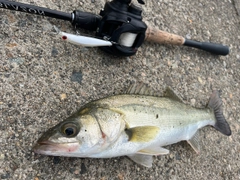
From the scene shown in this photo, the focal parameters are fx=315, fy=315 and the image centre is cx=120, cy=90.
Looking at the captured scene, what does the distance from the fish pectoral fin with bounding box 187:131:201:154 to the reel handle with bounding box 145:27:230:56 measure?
2.81ft

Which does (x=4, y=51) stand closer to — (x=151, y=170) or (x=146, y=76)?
(x=146, y=76)

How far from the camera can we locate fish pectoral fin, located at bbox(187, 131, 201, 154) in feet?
8.73

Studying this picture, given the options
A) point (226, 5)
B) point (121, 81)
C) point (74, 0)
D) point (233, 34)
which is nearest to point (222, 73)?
point (233, 34)

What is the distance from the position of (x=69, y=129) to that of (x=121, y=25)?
0.88 metres

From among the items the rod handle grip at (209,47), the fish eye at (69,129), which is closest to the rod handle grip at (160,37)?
the rod handle grip at (209,47)

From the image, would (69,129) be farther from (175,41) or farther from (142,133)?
(175,41)

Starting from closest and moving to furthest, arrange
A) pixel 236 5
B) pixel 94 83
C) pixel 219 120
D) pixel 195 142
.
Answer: pixel 94 83
pixel 195 142
pixel 219 120
pixel 236 5

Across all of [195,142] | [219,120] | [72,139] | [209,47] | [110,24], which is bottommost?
[195,142]

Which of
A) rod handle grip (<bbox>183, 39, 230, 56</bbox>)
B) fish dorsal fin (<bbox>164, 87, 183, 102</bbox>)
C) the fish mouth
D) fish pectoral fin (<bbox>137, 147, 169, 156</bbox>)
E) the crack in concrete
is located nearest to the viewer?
the fish mouth

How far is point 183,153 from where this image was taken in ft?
8.77

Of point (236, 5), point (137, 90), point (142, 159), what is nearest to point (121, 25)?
point (137, 90)

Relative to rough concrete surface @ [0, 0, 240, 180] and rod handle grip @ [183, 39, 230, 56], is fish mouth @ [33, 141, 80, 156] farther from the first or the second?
rod handle grip @ [183, 39, 230, 56]

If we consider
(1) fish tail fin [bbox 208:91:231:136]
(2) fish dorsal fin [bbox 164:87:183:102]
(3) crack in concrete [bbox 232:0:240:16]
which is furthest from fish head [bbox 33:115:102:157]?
(3) crack in concrete [bbox 232:0:240:16]

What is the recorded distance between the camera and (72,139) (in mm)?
1823
